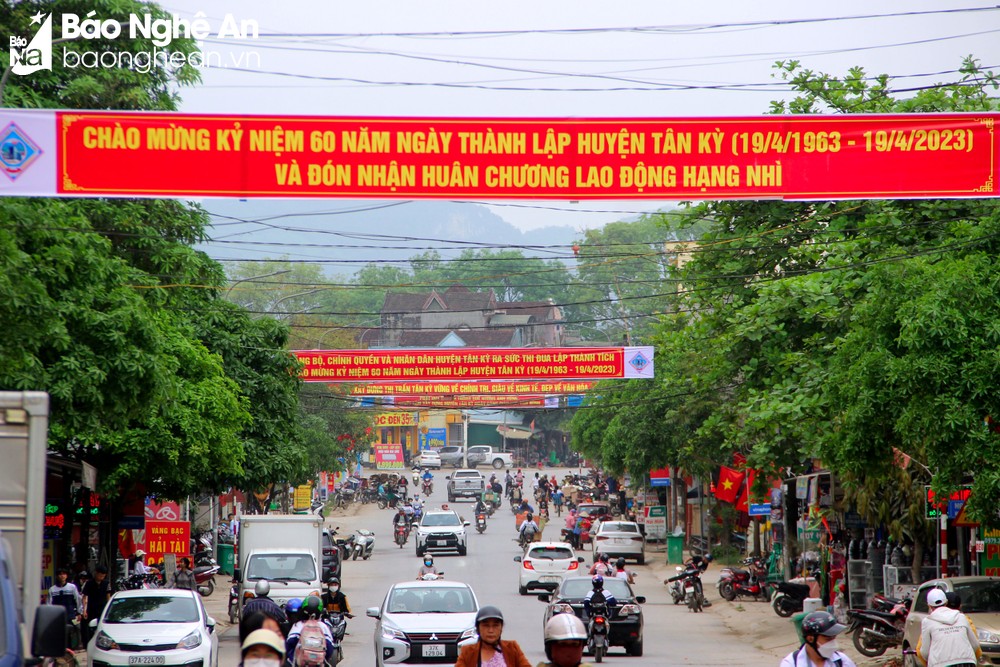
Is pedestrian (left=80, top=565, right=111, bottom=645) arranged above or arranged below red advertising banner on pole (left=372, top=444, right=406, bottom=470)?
below

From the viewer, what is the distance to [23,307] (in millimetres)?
14531

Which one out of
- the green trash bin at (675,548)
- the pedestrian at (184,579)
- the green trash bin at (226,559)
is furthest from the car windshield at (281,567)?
the green trash bin at (675,548)

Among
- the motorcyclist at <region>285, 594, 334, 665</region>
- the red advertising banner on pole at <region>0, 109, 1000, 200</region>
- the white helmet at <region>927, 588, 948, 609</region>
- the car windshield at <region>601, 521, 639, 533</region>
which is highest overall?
the red advertising banner on pole at <region>0, 109, 1000, 200</region>

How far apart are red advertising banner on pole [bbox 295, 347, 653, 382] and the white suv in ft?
26.5

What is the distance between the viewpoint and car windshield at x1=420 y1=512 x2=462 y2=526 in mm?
47344

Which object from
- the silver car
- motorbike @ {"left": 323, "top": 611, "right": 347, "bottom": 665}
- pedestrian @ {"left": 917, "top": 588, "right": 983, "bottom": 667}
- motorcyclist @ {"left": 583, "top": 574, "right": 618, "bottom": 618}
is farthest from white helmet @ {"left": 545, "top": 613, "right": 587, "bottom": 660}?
motorcyclist @ {"left": 583, "top": 574, "right": 618, "bottom": 618}

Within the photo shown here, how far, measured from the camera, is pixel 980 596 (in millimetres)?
18500

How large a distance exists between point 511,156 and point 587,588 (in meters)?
11.0

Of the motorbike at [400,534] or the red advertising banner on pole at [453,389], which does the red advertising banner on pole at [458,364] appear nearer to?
the red advertising banner on pole at [453,389]

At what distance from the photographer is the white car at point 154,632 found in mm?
17375

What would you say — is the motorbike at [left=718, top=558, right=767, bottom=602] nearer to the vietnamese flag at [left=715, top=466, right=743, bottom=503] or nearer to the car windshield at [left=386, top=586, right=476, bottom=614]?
the vietnamese flag at [left=715, top=466, right=743, bottom=503]

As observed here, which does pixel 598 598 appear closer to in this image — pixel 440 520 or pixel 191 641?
pixel 191 641

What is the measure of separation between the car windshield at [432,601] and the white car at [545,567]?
13.7 metres

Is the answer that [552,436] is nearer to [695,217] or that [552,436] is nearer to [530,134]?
[695,217]
